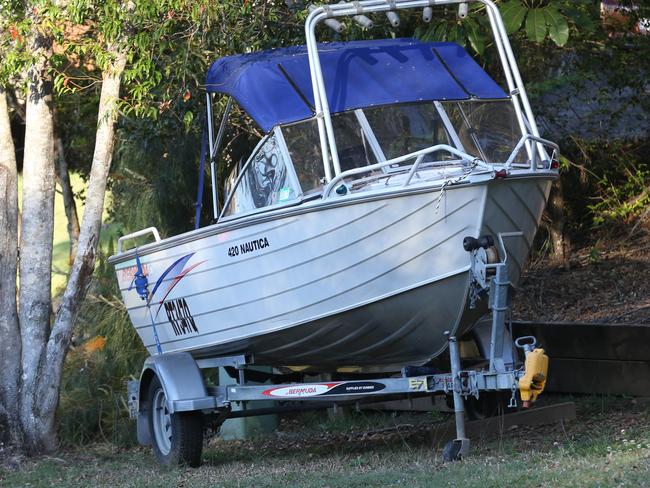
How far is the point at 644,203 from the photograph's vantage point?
42.1ft

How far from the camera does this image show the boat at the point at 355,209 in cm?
745

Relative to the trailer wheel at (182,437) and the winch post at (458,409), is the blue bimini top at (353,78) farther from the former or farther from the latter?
the trailer wheel at (182,437)

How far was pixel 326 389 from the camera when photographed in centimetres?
799

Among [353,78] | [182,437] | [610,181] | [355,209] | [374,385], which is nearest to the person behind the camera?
[355,209]

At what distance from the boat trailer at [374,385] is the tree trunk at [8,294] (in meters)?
1.35

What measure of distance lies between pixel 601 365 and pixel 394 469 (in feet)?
9.67

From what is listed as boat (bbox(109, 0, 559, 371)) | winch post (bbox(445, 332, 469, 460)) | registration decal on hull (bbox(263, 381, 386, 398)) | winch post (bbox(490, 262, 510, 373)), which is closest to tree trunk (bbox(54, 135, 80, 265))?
boat (bbox(109, 0, 559, 371))

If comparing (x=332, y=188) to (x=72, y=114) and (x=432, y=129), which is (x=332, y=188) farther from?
(x=72, y=114)

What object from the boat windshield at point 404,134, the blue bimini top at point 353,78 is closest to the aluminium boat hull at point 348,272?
the boat windshield at point 404,134

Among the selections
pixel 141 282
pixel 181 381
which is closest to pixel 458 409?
pixel 181 381

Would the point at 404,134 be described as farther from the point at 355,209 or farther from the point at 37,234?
the point at 37,234

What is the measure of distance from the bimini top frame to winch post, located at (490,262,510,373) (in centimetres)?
83

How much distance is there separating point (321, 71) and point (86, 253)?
3.27 meters

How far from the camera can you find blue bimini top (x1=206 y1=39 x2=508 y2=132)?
326 inches
